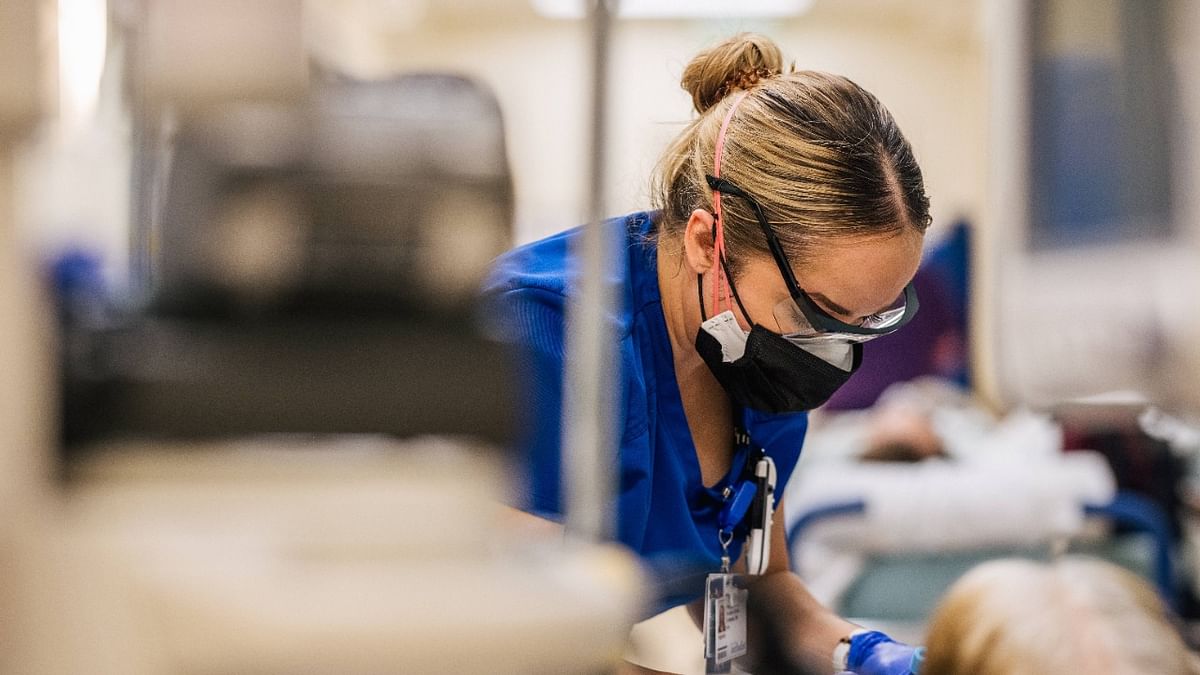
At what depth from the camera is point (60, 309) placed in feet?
1.50

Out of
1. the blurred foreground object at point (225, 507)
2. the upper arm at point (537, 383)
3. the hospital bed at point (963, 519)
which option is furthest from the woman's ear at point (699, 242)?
the hospital bed at point (963, 519)

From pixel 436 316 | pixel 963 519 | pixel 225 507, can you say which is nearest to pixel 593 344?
pixel 225 507

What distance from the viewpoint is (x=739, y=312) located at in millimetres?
868

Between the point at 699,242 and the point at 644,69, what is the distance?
165 mm

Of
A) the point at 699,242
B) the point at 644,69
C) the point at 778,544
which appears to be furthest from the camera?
the point at 778,544

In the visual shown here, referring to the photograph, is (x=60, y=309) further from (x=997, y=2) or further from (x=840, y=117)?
(x=997, y=2)

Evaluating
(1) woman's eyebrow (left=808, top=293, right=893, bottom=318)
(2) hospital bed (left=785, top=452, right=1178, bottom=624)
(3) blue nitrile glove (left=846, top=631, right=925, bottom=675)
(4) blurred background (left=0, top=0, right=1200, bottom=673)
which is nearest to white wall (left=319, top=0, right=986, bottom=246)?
(4) blurred background (left=0, top=0, right=1200, bottom=673)

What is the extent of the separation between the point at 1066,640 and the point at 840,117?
0.42 m

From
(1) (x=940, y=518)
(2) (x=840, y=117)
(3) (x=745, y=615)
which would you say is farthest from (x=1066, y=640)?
(1) (x=940, y=518)

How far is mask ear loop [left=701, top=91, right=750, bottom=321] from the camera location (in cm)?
80

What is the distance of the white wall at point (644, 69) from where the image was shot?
0.70m

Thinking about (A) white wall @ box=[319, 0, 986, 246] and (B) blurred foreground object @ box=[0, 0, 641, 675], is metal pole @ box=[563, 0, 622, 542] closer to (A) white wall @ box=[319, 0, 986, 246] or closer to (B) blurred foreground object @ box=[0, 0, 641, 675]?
(B) blurred foreground object @ box=[0, 0, 641, 675]

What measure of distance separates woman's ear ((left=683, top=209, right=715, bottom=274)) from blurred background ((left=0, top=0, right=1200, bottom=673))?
6cm

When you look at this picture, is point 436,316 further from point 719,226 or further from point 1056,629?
point 1056,629
